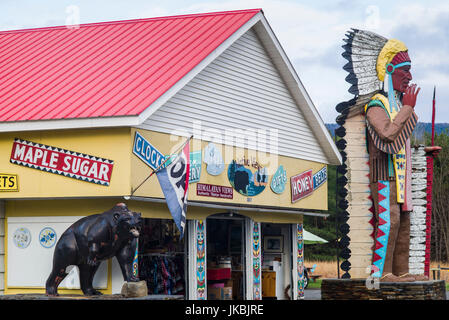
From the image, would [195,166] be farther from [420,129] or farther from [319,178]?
[420,129]

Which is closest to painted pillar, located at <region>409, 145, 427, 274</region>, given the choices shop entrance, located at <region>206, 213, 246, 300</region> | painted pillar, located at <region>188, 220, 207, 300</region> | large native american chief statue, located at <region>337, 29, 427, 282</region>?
large native american chief statue, located at <region>337, 29, 427, 282</region>

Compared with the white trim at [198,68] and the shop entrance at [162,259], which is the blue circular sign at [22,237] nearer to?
the shop entrance at [162,259]

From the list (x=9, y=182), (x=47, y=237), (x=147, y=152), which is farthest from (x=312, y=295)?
(x=9, y=182)

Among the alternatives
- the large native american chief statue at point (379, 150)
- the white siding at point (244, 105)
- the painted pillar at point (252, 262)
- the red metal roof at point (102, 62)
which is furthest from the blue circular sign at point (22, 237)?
the large native american chief statue at point (379, 150)

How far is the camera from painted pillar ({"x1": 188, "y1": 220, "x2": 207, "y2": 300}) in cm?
2025

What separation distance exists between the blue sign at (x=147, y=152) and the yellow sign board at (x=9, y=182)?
9.03ft

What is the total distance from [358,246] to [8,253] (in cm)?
797

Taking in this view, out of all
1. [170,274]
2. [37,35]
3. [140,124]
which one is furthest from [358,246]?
[37,35]

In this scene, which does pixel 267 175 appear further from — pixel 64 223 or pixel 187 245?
pixel 64 223

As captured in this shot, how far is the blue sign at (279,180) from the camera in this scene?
76.2 ft

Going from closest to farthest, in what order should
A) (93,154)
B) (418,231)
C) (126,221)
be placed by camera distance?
(126,221) < (93,154) < (418,231)

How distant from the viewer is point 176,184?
1658 cm

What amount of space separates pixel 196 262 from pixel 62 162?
172 inches

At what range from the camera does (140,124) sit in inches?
692
